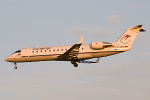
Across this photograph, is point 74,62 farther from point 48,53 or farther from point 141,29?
point 141,29

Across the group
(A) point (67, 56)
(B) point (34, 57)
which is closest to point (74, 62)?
(A) point (67, 56)

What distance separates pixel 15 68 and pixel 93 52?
458 inches

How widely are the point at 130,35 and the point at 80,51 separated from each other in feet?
23.0

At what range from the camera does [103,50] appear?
55188mm

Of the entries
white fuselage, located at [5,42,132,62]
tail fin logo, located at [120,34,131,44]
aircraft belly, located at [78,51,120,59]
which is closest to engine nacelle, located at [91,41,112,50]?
white fuselage, located at [5,42,132,62]

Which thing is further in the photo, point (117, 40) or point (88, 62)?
point (88, 62)

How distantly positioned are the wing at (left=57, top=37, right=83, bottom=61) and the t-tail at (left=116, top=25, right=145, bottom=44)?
5726mm

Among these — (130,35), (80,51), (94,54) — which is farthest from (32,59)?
(130,35)

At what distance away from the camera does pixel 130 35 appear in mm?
56125

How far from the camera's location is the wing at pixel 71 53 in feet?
176

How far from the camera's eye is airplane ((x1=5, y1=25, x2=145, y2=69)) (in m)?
54.9

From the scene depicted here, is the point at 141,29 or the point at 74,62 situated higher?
the point at 141,29

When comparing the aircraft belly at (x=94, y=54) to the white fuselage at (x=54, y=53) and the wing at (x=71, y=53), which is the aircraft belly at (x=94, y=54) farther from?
the wing at (x=71, y=53)

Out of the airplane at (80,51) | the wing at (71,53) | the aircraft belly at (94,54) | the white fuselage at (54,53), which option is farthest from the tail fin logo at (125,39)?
the wing at (71,53)
